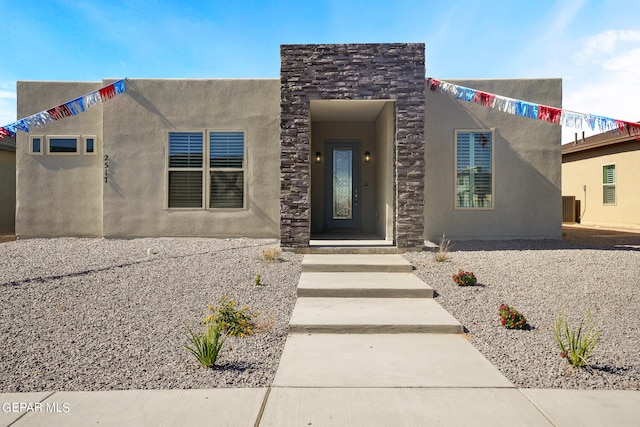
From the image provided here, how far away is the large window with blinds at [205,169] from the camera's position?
10.1 m

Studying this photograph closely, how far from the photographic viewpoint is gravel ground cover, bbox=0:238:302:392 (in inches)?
136

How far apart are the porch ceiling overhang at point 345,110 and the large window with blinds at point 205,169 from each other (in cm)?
199

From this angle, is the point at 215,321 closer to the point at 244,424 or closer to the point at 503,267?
the point at 244,424

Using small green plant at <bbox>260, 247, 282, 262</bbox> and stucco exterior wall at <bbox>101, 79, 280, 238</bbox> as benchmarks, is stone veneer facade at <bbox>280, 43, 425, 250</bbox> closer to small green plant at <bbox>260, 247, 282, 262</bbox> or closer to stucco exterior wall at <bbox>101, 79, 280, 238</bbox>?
small green plant at <bbox>260, 247, 282, 262</bbox>

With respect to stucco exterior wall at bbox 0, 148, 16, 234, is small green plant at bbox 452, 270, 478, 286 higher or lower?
lower

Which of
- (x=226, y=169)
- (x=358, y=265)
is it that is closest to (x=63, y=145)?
(x=226, y=169)

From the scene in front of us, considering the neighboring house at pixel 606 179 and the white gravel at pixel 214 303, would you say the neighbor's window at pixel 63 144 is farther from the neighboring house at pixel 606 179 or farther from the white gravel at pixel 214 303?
the neighboring house at pixel 606 179

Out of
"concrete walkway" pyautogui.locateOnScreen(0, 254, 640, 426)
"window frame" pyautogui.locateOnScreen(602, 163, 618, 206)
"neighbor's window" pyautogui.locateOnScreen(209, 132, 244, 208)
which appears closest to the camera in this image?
"concrete walkway" pyautogui.locateOnScreen(0, 254, 640, 426)

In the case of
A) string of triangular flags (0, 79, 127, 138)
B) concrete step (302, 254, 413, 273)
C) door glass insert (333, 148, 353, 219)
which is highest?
string of triangular flags (0, 79, 127, 138)

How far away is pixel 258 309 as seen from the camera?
525 centimetres

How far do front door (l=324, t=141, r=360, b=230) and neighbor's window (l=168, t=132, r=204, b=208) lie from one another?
3.26m

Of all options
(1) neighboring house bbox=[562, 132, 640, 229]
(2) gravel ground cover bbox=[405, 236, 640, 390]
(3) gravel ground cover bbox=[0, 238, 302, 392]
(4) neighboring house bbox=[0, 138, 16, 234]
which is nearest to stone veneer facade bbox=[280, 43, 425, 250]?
(3) gravel ground cover bbox=[0, 238, 302, 392]

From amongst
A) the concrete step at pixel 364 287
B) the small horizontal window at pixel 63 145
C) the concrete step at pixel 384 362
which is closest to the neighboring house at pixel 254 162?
the small horizontal window at pixel 63 145

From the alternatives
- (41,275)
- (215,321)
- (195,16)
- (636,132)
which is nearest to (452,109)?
(636,132)
